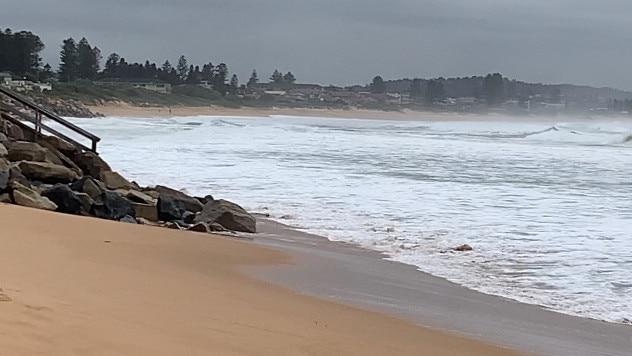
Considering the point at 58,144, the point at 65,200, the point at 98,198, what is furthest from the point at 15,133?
the point at 65,200

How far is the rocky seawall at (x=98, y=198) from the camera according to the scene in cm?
938

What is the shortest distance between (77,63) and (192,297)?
12591 cm

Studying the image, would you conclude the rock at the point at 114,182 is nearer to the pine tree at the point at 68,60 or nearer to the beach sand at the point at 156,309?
the beach sand at the point at 156,309

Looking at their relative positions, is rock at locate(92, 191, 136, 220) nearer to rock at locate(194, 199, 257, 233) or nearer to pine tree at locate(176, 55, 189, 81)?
rock at locate(194, 199, 257, 233)

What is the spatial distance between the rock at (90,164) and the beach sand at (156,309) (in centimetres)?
488

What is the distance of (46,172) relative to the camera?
10961 millimetres

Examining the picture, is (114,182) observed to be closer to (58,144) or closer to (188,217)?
(188,217)

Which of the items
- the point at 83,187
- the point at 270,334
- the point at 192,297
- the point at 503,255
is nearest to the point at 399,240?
the point at 503,255

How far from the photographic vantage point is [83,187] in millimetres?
10133

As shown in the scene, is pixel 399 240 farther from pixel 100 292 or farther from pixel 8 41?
pixel 8 41

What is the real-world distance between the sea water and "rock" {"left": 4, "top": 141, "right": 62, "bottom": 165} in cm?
326

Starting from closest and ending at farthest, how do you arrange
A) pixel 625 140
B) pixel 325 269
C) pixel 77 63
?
1. pixel 325 269
2. pixel 625 140
3. pixel 77 63

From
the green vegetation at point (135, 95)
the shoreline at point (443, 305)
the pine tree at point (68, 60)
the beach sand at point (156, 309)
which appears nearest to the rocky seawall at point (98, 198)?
the shoreline at point (443, 305)

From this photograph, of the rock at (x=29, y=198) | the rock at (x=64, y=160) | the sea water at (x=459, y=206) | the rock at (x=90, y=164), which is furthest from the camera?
the rock at (x=90, y=164)
